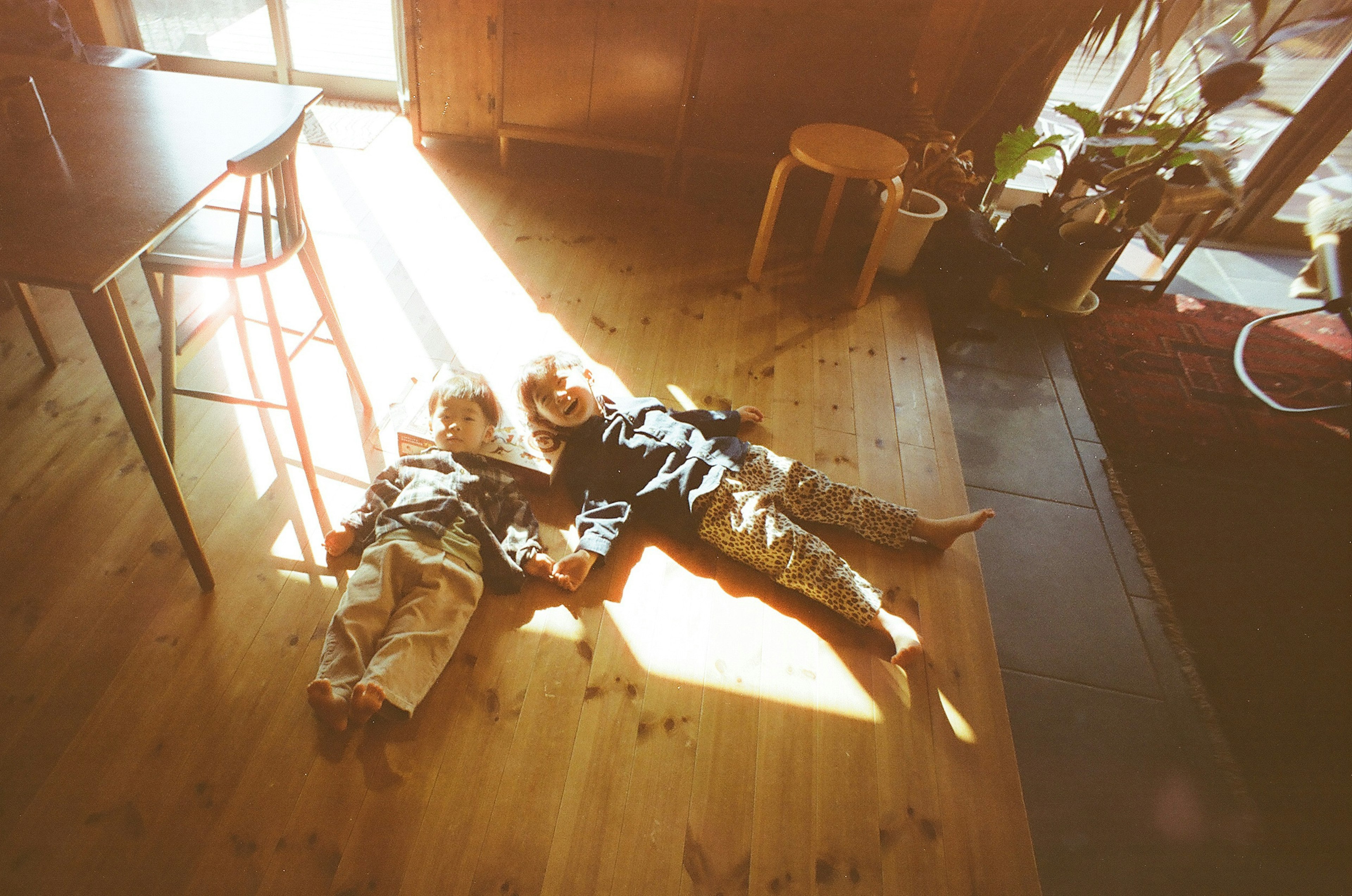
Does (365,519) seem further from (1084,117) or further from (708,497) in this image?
(1084,117)

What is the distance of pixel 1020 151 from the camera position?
102 inches

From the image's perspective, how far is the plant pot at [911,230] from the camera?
2.68 m

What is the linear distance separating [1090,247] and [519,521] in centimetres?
251

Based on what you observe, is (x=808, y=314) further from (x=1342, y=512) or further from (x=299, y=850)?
(x=299, y=850)

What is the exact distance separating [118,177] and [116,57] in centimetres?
248

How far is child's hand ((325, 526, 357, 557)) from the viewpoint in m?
1.57

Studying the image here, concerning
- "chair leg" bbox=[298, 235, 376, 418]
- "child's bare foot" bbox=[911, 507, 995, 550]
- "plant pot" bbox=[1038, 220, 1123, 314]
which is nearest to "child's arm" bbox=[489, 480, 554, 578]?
"chair leg" bbox=[298, 235, 376, 418]

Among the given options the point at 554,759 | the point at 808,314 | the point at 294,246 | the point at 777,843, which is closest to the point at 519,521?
the point at 554,759

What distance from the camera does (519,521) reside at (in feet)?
5.50

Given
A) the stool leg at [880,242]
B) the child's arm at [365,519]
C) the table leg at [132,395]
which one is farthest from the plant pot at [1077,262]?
the table leg at [132,395]

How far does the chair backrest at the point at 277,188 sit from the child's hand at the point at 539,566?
2.82 ft

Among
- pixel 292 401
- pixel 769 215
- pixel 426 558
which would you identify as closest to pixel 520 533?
pixel 426 558

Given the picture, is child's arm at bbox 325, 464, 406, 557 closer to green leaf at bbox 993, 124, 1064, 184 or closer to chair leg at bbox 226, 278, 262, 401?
chair leg at bbox 226, 278, 262, 401

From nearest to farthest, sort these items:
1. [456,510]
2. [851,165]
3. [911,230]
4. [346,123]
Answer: [456,510] < [851,165] < [911,230] < [346,123]
